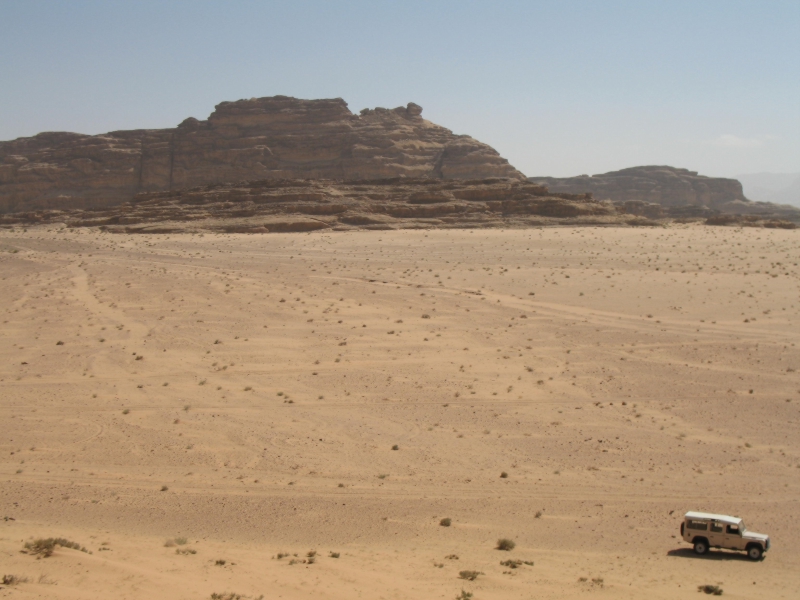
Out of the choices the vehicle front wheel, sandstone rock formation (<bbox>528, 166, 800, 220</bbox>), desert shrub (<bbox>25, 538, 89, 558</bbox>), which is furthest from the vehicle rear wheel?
sandstone rock formation (<bbox>528, 166, 800, 220</bbox>)

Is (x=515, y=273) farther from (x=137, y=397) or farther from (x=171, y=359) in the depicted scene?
(x=137, y=397)

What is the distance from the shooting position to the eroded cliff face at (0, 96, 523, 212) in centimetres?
7094

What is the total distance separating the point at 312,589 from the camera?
6945 mm

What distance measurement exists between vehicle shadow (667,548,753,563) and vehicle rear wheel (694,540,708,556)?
0.04 metres

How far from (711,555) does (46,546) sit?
6849mm

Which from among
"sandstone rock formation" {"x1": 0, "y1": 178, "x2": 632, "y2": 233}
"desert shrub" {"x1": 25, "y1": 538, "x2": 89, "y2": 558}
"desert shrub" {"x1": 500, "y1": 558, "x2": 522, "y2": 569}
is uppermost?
"sandstone rock formation" {"x1": 0, "y1": 178, "x2": 632, "y2": 233}

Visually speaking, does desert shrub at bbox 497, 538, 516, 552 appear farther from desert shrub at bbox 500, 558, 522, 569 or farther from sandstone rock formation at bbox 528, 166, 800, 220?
sandstone rock formation at bbox 528, 166, 800, 220

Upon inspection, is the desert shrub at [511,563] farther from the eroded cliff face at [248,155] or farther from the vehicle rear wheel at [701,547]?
the eroded cliff face at [248,155]

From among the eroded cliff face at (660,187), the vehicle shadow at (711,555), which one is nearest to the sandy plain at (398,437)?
the vehicle shadow at (711,555)

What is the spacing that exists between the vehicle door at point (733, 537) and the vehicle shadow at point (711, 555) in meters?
0.19

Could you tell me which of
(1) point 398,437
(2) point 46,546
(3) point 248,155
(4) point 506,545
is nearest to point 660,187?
(3) point 248,155

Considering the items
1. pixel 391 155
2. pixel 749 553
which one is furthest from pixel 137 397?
pixel 391 155

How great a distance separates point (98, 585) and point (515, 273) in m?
25.8

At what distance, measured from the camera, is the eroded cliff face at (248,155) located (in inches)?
2793
